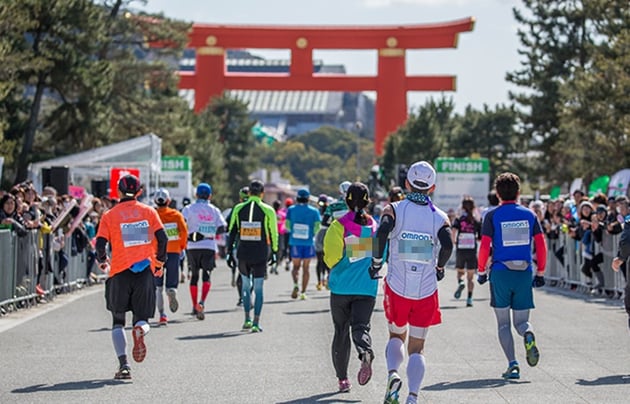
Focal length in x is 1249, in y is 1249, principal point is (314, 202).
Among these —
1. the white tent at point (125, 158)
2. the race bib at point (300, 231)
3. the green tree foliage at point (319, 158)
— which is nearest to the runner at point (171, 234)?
the race bib at point (300, 231)

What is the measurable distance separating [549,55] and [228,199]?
31.9 m

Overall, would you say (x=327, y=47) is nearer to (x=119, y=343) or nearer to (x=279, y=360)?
(x=279, y=360)

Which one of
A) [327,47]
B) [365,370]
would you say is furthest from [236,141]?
[365,370]

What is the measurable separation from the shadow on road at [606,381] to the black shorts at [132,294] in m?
3.89

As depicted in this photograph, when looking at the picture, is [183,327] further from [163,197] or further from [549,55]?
[549,55]

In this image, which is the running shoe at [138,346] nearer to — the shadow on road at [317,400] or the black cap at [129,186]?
the black cap at [129,186]

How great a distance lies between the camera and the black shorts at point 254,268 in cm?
1565

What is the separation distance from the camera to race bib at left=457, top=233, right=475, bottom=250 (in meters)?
21.0

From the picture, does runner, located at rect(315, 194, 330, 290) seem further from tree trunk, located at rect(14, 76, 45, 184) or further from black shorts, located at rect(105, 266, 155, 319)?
tree trunk, located at rect(14, 76, 45, 184)

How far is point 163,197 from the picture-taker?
15.8 meters

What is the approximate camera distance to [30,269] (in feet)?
64.0

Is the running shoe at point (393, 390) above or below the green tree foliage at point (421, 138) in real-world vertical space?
below

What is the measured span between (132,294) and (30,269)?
8590 mm

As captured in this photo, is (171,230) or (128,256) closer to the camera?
(128,256)
